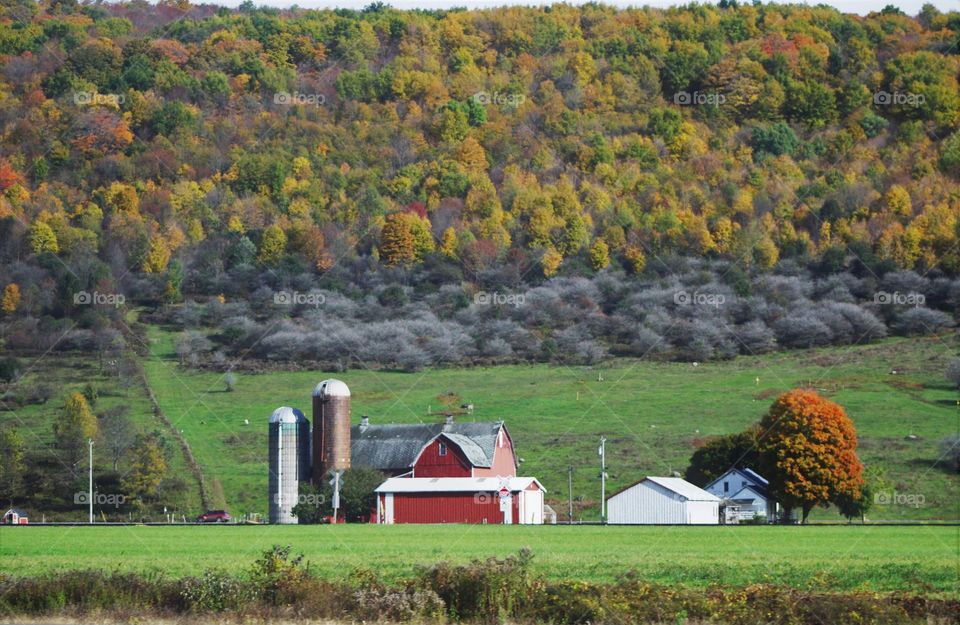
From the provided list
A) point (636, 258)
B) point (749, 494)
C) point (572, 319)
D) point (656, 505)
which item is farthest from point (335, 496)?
point (636, 258)

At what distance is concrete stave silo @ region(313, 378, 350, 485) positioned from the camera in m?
83.4

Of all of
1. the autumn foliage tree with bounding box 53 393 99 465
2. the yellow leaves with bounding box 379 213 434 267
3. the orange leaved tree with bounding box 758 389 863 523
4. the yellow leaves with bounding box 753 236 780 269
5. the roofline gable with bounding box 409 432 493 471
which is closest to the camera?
the orange leaved tree with bounding box 758 389 863 523

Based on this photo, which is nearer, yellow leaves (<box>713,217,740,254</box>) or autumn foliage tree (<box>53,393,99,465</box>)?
autumn foliage tree (<box>53,393,99,465</box>)

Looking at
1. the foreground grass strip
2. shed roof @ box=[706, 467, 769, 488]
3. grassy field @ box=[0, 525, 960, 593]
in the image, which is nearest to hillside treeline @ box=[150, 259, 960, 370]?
shed roof @ box=[706, 467, 769, 488]

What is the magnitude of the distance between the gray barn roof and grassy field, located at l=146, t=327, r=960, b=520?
15.9 feet

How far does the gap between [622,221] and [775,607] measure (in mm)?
167390

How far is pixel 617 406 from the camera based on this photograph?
111m

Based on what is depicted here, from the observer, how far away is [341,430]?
8400 cm

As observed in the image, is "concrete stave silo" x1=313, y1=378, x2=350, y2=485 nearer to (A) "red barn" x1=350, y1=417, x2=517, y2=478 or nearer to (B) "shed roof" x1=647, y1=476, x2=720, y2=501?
(A) "red barn" x1=350, y1=417, x2=517, y2=478

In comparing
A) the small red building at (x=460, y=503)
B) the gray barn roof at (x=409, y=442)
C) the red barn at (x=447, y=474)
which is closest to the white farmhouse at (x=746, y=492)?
the red barn at (x=447, y=474)

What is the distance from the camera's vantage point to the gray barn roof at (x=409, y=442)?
85062 mm

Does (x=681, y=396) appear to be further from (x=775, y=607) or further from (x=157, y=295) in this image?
(x=775, y=607)

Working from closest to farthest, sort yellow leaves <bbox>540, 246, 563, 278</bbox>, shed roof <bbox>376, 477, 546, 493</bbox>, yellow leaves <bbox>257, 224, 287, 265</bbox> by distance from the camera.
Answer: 1. shed roof <bbox>376, 477, 546, 493</bbox>
2. yellow leaves <bbox>540, 246, 563, 278</bbox>
3. yellow leaves <bbox>257, 224, 287, 265</bbox>

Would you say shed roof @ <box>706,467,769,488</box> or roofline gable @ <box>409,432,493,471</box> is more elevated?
roofline gable @ <box>409,432,493,471</box>
